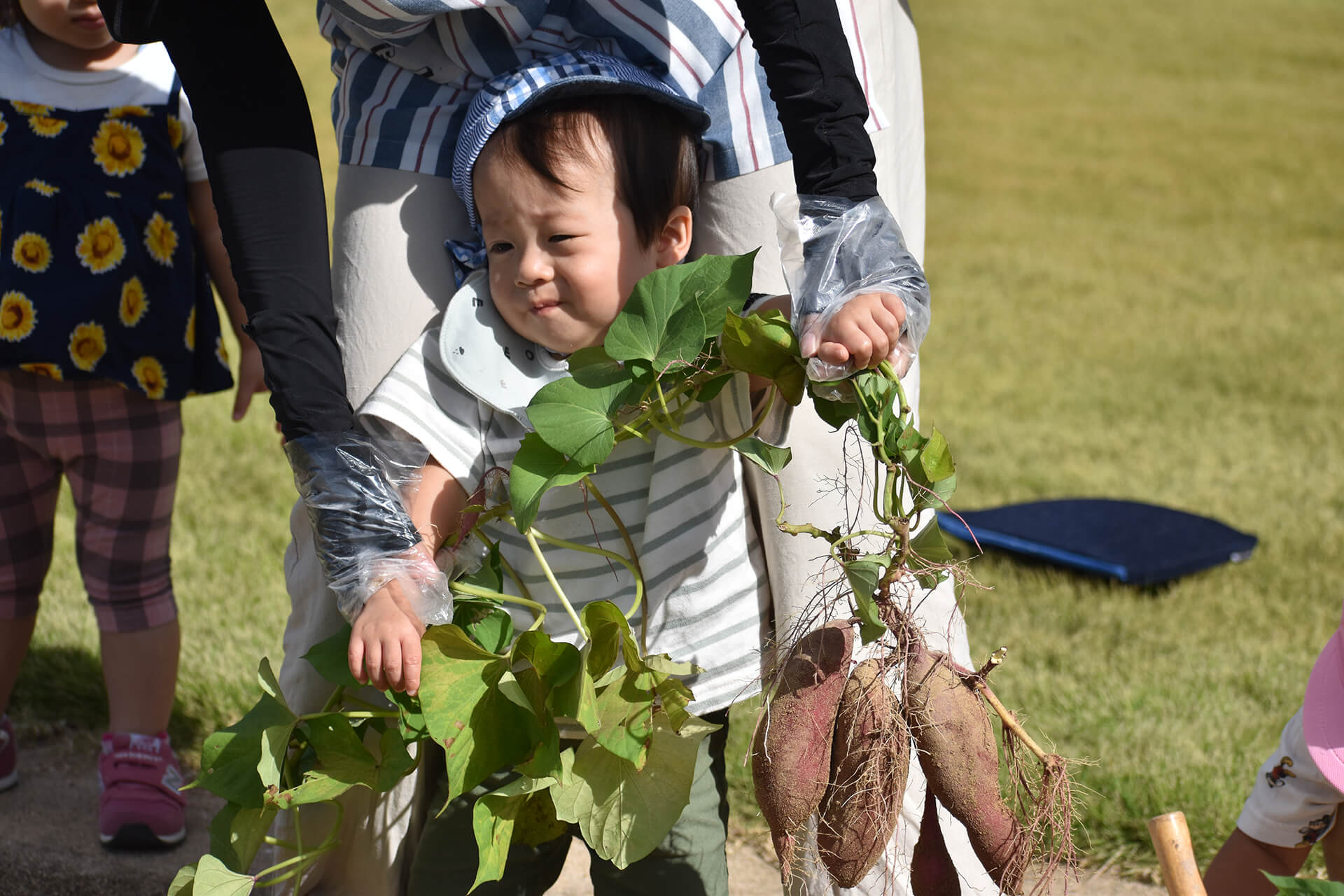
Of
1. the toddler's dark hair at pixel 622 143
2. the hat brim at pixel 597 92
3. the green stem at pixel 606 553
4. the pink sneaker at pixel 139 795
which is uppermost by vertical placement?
the hat brim at pixel 597 92

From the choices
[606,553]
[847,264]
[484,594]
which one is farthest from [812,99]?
[484,594]

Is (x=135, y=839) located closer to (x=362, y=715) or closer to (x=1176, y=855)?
(x=362, y=715)

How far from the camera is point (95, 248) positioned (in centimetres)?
240

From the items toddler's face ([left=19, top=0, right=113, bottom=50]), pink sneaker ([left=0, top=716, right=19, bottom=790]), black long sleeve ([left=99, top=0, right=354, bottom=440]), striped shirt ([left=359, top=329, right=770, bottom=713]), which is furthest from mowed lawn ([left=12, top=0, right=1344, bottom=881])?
toddler's face ([left=19, top=0, right=113, bottom=50])

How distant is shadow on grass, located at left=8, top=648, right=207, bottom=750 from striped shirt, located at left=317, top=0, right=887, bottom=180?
1507 mm

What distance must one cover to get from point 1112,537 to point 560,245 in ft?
8.09

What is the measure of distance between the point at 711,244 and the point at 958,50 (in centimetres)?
1355

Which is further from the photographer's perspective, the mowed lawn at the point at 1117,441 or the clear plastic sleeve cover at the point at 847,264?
the mowed lawn at the point at 1117,441

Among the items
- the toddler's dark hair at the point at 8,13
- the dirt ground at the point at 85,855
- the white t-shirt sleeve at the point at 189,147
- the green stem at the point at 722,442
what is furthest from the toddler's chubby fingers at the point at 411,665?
the toddler's dark hair at the point at 8,13

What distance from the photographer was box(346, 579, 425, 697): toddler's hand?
1.47m

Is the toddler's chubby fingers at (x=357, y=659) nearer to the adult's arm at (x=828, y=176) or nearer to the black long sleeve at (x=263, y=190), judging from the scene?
the black long sleeve at (x=263, y=190)

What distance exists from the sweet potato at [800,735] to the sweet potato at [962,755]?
0.09 meters

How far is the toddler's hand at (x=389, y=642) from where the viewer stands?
1.47 m

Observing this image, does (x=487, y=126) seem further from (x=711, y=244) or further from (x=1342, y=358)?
(x=1342, y=358)
